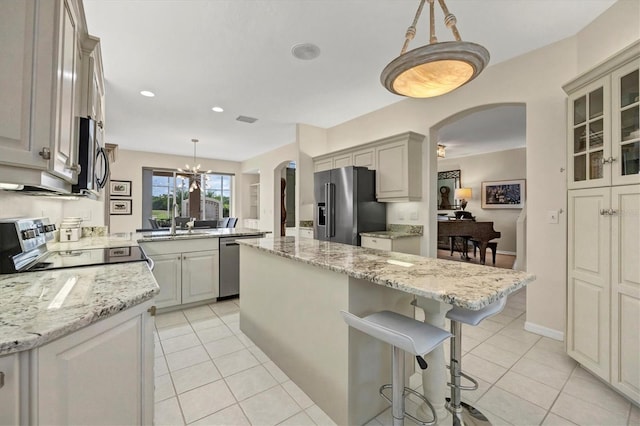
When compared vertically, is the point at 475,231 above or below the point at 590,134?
below

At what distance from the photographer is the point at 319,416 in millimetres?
1594

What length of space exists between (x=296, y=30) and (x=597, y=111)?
2.32 metres

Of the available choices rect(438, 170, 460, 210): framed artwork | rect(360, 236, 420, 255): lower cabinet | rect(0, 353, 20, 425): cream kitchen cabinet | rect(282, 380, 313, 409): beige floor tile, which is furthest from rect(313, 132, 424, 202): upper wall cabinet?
rect(438, 170, 460, 210): framed artwork

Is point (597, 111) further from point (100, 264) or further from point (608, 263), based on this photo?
point (100, 264)

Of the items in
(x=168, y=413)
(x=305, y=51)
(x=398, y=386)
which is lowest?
(x=168, y=413)

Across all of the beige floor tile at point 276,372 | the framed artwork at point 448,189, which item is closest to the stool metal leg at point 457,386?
the beige floor tile at point 276,372

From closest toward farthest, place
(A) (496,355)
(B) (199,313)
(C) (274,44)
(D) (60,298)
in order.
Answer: (D) (60,298) < (A) (496,355) < (C) (274,44) < (B) (199,313)

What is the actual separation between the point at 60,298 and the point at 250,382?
52.7 inches

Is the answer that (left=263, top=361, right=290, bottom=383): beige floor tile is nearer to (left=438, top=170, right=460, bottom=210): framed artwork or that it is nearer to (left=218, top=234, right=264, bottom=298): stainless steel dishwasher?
(left=218, top=234, right=264, bottom=298): stainless steel dishwasher

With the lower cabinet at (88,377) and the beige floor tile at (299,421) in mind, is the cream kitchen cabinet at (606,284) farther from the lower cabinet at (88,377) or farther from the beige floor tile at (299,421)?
the lower cabinet at (88,377)

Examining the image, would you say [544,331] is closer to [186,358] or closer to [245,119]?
[186,358]

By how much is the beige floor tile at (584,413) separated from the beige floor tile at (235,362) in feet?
6.50

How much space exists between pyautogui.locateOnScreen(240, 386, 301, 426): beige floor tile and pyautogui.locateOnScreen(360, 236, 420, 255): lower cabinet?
2043 millimetres

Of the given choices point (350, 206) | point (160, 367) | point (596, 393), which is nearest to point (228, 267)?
point (160, 367)
